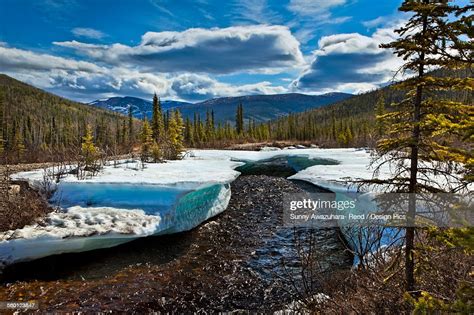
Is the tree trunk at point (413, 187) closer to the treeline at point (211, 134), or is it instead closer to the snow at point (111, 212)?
the snow at point (111, 212)

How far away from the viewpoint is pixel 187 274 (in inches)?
379

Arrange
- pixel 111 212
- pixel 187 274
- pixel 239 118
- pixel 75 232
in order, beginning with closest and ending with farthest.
Answer: pixel 187 274 < pixel 75 232 < pixel 111 212 < pixel 239 118

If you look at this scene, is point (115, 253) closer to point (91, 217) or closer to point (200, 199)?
point (91, 217)

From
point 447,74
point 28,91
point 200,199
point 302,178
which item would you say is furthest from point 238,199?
point 28,91

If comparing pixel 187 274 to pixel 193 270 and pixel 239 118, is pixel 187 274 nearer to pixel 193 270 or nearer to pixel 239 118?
pixel 193 270

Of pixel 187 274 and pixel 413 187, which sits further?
pixel 187 274

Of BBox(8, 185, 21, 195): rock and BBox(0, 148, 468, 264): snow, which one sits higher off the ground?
BBox(8, 185, 21, 195): rock

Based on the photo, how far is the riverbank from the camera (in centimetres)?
804

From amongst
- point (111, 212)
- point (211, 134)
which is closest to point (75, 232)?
point (111, 212)

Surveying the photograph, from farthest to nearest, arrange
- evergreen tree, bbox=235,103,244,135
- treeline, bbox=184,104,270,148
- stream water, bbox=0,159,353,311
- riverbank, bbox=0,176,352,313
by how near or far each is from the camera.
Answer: evergreen tree, bbox=235,103,244,135 → treeline, bbox=184,104,270,148 → stream water, bbox=0,159,353,311 → riverbank, bbox=0,176,352,313

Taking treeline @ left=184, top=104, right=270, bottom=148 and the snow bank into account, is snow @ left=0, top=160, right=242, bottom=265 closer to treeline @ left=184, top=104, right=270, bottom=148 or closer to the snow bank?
the snow bank

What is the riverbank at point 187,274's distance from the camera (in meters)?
8.04

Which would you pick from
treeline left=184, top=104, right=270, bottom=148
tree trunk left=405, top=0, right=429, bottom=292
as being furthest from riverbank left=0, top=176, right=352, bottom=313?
treeline left=184, top=104, right=270, bottom=148

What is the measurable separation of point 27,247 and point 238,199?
11004mm
